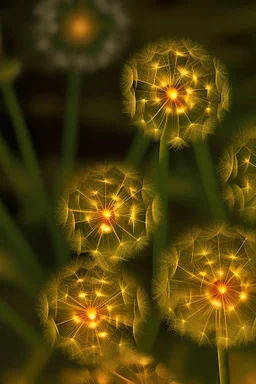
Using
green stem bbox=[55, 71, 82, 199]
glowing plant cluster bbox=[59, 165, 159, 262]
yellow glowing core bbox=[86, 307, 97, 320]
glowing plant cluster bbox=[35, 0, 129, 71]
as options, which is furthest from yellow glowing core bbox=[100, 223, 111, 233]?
glowing plant cluster bbox=[35, 0, 129, 71]

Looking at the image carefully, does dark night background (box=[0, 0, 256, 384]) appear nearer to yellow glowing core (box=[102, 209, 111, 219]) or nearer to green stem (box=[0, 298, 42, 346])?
green stem (box=[0, 298, 42, 346])

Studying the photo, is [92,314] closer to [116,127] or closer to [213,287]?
[213,287]

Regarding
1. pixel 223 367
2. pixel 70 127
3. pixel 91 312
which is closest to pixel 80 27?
pixel 70 127

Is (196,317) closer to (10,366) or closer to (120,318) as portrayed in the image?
(120,318)

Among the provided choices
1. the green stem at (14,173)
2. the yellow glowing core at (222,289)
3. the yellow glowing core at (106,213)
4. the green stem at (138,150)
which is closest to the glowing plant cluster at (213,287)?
the yellow glowing core at (222,289)

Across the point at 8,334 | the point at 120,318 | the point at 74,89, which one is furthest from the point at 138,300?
the point at 74,89

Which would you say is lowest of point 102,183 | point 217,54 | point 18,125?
point 102,183

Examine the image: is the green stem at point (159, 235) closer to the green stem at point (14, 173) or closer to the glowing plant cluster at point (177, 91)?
the glowing plant cluster at point (177, 91)
